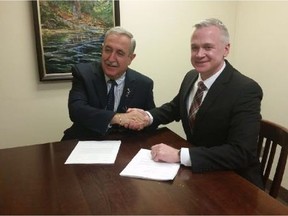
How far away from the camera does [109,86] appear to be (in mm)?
1887

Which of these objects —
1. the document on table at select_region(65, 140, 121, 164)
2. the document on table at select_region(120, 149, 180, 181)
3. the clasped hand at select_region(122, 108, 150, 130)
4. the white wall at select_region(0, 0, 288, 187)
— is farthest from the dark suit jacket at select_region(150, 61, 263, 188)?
the white wall at select_region(0, 0, 288, 187)

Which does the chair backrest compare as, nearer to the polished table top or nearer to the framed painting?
the polished table top

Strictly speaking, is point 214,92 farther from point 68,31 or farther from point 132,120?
point 68,31

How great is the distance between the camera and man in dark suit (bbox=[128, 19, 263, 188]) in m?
1.26

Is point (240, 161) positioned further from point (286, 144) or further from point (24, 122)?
point (24, 122)

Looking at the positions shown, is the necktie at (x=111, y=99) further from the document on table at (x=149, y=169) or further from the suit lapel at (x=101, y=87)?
the document on table at (x=149, y=169)

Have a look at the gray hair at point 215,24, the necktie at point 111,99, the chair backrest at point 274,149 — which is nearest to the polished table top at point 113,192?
the chair backrest at point 274,149

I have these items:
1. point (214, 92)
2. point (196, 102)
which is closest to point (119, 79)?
point (196, 102)

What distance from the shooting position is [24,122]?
241cm

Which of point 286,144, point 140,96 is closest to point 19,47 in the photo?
point 140,96

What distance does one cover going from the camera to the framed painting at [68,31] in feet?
7.46

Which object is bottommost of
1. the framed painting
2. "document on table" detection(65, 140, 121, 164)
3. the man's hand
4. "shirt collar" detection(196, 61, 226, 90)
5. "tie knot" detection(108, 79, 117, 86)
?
"document on table" detection(65, 140, 121, 164)

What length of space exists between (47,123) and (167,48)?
124cm

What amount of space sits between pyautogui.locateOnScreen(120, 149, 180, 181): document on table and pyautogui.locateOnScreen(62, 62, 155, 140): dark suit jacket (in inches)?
16.2
